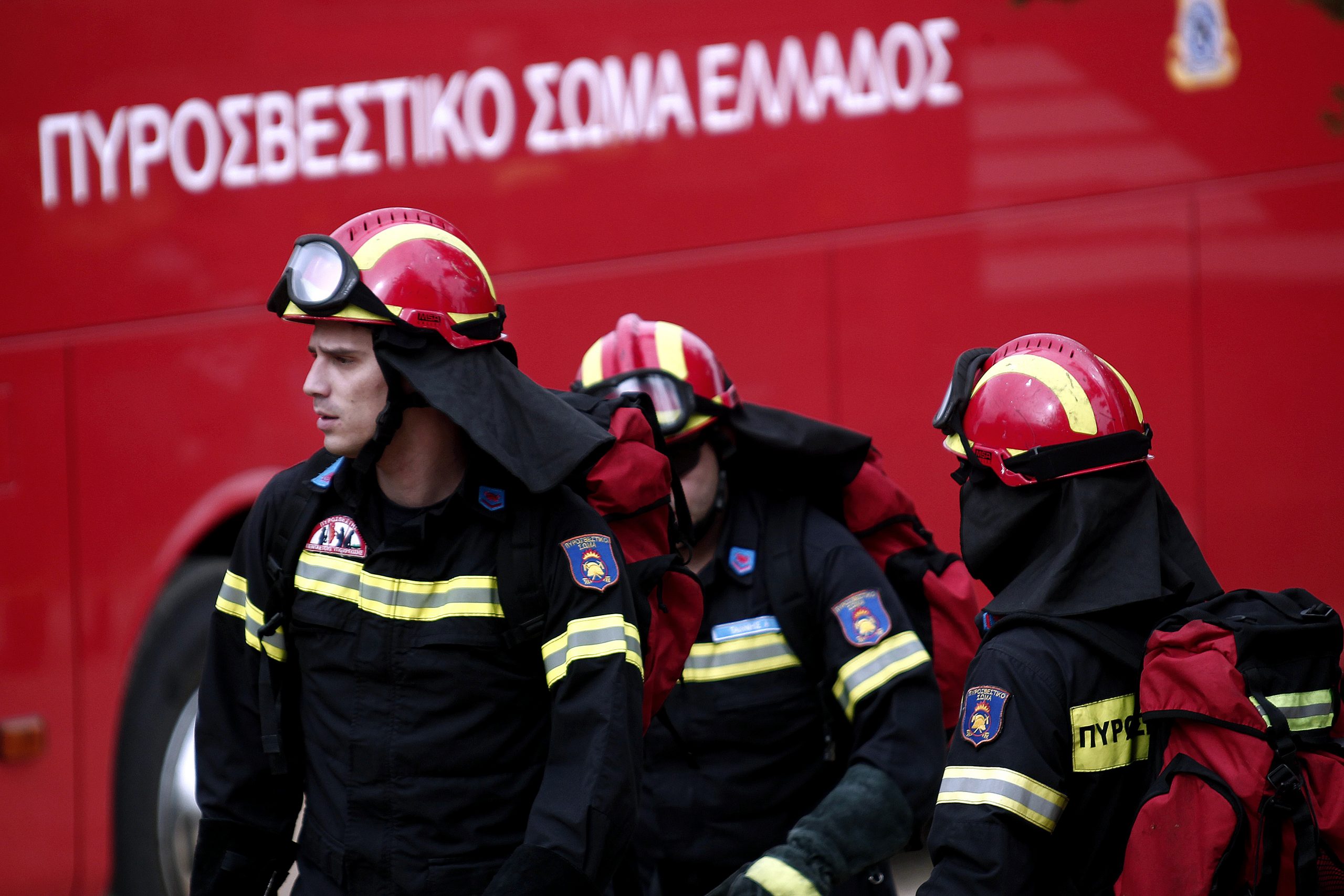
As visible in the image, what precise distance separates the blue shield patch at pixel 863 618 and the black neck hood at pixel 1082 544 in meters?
0.69

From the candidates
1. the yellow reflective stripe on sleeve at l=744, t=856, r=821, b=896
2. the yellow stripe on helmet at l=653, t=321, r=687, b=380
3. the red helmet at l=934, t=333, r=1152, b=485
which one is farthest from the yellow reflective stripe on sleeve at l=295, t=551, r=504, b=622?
the yellow stripe on helmet at l=653, t=321, r=687, b=380

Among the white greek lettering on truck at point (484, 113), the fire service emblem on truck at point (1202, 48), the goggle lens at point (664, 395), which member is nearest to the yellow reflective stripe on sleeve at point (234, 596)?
the goggle lens at point (664, 395)

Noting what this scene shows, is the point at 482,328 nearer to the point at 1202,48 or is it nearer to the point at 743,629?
the point at 743,629

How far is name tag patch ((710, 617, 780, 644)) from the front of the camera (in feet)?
10.7

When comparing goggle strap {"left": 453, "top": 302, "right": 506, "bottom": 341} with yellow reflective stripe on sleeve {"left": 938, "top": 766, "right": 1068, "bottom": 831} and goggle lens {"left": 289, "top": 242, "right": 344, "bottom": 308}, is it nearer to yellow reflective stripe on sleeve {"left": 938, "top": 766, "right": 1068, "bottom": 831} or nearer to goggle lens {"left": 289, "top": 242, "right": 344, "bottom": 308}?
goggle lens {"left": 289, "top": 242, "right": 344, "bottom": 308}

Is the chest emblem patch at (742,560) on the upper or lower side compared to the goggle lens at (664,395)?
lower

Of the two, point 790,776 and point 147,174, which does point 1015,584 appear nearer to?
point 790,776

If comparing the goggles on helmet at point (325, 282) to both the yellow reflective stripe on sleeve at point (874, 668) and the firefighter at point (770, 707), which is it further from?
the yellow reflective stripe on sleeve at point (874, 668)

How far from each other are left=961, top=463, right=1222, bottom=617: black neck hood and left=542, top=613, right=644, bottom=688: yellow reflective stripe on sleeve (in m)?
0.61

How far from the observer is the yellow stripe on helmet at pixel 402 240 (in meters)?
2.48

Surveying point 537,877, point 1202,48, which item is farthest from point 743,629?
point 1202,48

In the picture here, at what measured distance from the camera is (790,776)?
10.7 feet

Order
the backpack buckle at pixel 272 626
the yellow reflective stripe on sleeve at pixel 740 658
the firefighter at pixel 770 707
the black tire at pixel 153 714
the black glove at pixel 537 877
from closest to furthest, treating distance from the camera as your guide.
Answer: the black glove at pixel 537 877 → the backpack buckle at pixel 272 626 → the firefighter at pixel 770 707 → the yellow reflective stripe on sleeve at pixel 740 658 → the black tire at pixel 153 714

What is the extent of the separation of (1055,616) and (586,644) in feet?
2.52
